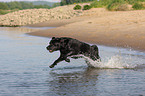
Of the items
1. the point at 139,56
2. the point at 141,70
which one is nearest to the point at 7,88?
the point at 141,70

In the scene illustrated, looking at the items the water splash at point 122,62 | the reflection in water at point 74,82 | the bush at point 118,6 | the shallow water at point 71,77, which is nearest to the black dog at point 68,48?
the water splash at point 122,62

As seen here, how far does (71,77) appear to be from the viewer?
31.6 ft

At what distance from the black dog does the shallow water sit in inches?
13.8

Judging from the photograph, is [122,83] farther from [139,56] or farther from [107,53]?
[107,53]

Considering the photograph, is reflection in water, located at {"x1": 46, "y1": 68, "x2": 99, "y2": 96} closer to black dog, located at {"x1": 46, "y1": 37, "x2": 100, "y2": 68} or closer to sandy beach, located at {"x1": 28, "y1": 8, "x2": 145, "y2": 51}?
black dog, located at {"x1": 46, "y1": 37, "x2": 100, "y2": 68}

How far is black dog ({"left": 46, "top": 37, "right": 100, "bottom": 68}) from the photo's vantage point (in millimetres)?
10477

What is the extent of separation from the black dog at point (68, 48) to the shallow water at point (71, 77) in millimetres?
350

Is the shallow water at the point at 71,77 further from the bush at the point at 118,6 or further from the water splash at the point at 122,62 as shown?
the bush at the point at 118,6

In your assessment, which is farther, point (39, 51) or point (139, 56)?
point (39, 51)

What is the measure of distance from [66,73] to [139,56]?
15.8 ft

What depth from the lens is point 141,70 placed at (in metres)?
10.7

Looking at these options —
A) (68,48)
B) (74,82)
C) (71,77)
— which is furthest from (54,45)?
(74,82)

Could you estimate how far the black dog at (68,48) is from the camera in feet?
34.4

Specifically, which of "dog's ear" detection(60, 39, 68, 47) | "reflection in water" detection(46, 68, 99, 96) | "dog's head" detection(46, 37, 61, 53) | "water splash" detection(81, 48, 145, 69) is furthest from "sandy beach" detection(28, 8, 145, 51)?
"dog's head" detection(46, 37, 61, 53)
